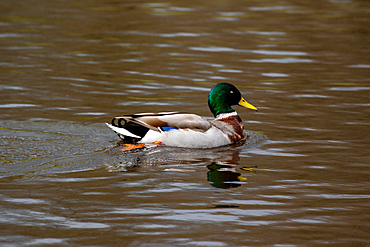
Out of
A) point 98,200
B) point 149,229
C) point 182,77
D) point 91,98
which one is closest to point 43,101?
point 91,98

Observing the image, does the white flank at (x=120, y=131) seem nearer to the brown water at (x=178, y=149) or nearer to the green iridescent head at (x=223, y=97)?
the brown water at (x=178, y=149)

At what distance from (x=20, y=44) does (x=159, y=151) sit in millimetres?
10272

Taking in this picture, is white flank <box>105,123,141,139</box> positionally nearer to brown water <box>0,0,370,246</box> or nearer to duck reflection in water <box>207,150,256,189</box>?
brown water <box>0,0,370,246</box>

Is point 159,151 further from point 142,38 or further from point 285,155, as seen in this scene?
point 142,38

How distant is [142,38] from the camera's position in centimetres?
1861

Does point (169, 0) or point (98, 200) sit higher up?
point (169, 0)

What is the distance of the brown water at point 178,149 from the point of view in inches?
228

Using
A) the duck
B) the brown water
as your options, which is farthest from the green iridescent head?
the duck

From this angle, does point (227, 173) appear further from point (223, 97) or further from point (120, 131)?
point (223, 97)

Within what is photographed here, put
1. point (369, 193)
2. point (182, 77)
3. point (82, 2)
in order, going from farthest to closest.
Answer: point (82, 2) → point (182, 77) → point (369, 193)

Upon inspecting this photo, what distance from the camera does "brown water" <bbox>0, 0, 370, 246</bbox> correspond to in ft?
19.0

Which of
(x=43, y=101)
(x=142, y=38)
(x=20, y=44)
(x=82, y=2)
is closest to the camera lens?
(x=43, y=101)

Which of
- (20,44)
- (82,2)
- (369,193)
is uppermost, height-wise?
(82,2)

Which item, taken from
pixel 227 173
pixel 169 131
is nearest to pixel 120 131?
pixel 169 131
